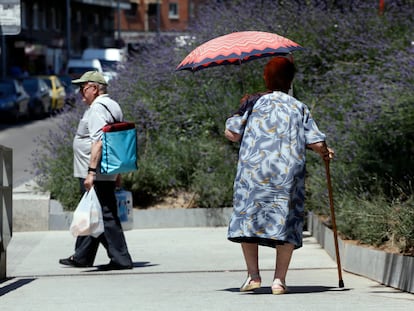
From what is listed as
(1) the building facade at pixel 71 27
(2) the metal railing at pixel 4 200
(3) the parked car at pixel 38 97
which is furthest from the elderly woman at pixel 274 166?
(1) the building facade at pixel 71 27

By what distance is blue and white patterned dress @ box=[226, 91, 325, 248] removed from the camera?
740cm

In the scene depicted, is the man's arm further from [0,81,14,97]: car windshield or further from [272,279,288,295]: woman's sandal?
[0,81,14,97]: car windshield

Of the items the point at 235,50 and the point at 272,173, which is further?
the point at 235,50

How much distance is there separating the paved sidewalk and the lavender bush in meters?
0.72

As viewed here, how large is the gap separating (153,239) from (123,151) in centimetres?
280

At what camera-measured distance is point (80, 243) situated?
984 centimetres

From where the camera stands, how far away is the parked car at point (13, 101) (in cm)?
3709

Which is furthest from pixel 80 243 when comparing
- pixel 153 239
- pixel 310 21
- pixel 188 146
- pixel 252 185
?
pixel 310 21

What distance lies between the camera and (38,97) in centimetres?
4084

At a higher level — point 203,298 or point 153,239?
point 203,298

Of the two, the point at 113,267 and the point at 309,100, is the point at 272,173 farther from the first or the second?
the point at 309,100

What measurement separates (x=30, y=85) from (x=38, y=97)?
92cm

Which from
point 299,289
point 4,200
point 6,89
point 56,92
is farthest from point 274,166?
point 56,92

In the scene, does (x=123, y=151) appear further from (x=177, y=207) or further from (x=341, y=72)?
(x=341, y=72)
